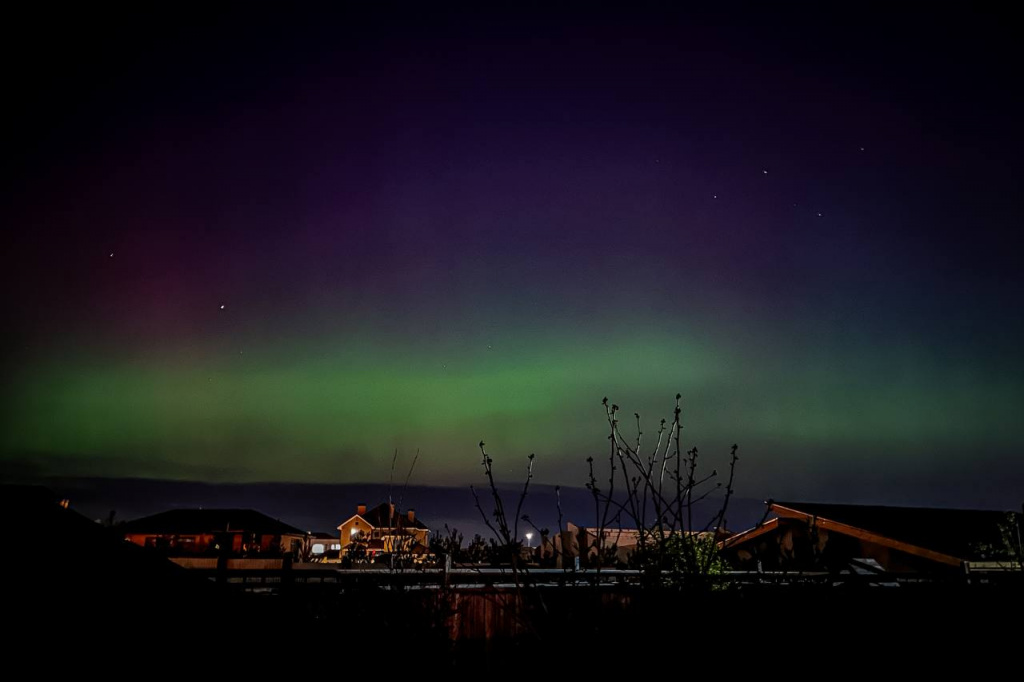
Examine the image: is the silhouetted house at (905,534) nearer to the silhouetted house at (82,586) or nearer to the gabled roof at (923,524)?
the gabled roof at (923,524)

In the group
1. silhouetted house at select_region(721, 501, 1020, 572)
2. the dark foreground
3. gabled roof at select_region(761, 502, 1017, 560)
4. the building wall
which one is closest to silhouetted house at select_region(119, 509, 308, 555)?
the building wall

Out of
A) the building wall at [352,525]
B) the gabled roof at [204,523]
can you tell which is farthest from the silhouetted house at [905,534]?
the building wall at [352,525]

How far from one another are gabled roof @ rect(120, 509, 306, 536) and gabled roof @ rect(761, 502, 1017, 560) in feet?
156

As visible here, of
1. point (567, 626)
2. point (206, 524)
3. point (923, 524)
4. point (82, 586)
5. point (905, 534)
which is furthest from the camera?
point (206, 524)

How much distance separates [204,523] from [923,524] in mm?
59680

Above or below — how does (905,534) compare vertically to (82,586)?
below

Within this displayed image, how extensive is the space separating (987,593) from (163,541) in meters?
18.0

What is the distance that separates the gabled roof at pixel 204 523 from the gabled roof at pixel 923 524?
47660 mm

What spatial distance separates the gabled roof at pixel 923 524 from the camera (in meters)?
19.4

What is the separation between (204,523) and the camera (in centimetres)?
6103

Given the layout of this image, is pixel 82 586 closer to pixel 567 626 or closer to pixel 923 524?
pixel 567 626

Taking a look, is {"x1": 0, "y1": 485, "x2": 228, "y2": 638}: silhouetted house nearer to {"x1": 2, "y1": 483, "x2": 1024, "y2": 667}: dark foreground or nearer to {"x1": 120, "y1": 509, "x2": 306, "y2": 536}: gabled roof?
{"x1": 2, "y1": 483, "x2": 1024, "y2": 667}: dark foreground

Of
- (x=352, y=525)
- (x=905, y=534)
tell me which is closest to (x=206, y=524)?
(x=352, y=525)

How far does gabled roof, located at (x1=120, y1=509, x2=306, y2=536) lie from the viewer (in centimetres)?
5831
